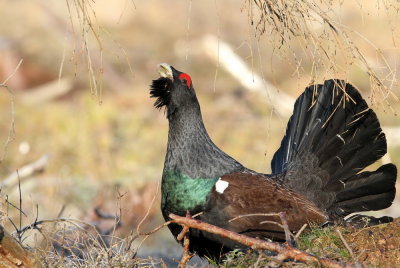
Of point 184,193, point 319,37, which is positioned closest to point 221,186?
point 184,193

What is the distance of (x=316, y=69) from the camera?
3.47 meters

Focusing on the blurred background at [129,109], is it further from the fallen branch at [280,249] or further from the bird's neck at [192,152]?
the fallen branch at [280,249]

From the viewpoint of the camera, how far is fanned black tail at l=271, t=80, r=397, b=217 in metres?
4.85

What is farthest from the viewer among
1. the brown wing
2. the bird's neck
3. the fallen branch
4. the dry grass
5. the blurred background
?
the bird's neck

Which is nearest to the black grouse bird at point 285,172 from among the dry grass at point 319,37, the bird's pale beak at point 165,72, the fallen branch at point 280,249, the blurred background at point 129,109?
the bird's pale beak at point 165,72

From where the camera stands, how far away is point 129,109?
13.6 m

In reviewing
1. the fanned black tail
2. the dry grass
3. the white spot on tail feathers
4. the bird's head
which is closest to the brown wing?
the white spot on tail feathers

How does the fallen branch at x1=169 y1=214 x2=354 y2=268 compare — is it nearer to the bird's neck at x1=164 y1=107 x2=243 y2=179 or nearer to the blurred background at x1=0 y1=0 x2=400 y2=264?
the blurred background at x1=0 y1=0 x2=400 y2=264

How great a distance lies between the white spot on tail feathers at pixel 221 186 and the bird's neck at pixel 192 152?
74 millimetres

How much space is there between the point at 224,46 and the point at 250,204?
7.65m

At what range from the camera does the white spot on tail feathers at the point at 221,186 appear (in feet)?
14.1

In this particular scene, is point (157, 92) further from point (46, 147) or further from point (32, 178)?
point (46, 147)

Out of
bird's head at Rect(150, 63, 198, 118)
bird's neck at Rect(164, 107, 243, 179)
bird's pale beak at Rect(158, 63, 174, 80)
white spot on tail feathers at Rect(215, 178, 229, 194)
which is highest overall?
bird's pale beak at Rect(158, 63, 174, 80)

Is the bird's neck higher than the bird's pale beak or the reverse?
the reverse
